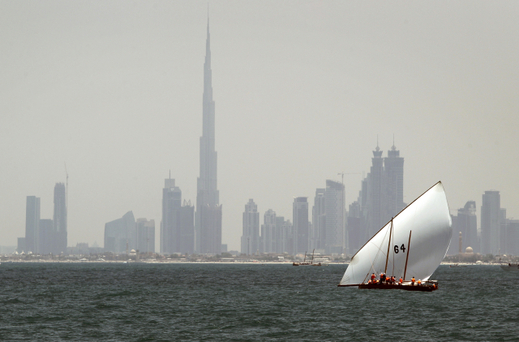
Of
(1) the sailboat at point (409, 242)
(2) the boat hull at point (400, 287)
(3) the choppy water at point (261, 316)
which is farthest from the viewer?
(1) the sailboat at point (409, 242)

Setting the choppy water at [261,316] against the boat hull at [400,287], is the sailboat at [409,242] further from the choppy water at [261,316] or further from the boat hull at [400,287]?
the choppy water at [261,316]

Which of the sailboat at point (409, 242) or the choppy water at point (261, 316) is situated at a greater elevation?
the sailboat at point (409, 242)

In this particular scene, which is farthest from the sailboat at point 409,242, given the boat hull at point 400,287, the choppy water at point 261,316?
the choppy water at point 261,316

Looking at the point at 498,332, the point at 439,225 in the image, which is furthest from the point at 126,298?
the point at 498,332

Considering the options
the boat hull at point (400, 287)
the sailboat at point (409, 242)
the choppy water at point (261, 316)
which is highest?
the sailboat at point (409, 242)

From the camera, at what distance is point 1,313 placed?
2827 inches

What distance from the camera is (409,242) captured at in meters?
93.6

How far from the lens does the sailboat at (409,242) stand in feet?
307

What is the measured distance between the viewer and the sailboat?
93438 millimetres

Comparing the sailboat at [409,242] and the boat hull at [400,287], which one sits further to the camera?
the sailboat at [409,242]

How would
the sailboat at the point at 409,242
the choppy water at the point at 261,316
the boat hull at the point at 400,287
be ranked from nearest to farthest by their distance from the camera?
the choppy water at the point at 261,316
the boat hull at the point at 400,287
the sailboat at the point at 409,242

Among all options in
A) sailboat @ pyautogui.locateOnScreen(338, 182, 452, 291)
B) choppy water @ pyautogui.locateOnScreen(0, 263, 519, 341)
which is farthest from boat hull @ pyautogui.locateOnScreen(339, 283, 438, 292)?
choppy water @ pyautogui.locateOnScreen(0, 263, 519, 341)

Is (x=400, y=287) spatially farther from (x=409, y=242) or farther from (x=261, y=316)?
(x=261, y=316)

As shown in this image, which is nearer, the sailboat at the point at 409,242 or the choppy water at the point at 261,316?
the choppy water at the point at 261,316
